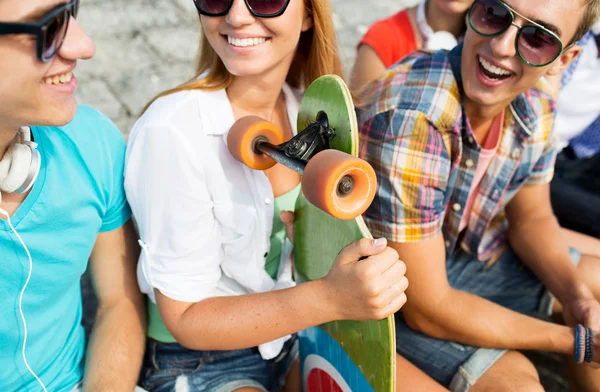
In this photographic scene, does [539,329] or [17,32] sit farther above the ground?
[17,32]

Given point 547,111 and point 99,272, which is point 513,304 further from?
point 99,272

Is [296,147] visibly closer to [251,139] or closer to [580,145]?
[251,139]

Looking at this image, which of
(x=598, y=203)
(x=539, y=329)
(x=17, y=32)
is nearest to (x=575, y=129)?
(x=598, y=203)

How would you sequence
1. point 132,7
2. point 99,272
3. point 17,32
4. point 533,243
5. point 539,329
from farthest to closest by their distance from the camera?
point 132,7 → point 533,243 → point 539,329 → point 99,272 → point 17,32

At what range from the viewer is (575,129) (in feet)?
9.52

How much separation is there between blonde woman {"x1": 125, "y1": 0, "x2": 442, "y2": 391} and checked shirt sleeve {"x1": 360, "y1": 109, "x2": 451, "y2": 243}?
28 centimetres

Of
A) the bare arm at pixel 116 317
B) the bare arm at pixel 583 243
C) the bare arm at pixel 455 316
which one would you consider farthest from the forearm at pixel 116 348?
the bare arm at pixel 583 243

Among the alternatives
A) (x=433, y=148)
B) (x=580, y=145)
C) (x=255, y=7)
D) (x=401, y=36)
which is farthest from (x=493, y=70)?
(x=580, y=145)

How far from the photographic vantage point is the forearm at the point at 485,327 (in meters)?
1.84

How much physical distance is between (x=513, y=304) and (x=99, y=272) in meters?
1.56

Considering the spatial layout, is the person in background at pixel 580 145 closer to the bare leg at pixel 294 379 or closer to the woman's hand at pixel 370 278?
the bare leg at pixel 294 379

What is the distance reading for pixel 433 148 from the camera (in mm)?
1724

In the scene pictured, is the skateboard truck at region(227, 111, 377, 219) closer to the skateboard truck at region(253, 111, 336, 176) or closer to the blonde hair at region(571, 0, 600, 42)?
the skateboard truck at region(253, 111, 336, 176)

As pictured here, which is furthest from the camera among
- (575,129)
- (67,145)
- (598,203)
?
(575,129)
